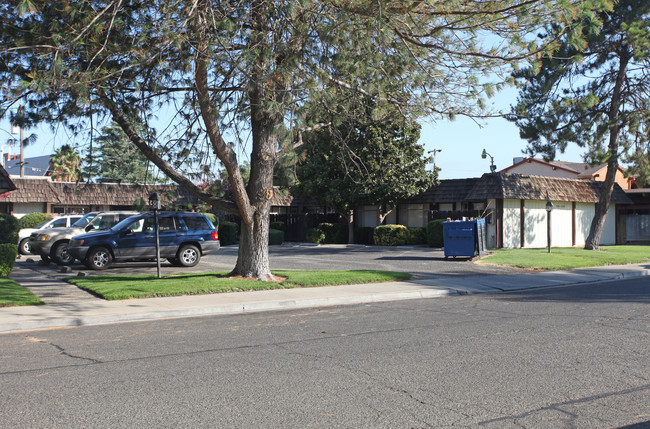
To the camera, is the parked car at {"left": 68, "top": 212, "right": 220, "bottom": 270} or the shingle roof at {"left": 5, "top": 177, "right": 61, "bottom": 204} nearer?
the parked car at {"left": 68, "top": 212, "right": 220, "bottom": 270}

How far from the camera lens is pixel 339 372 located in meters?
6.87

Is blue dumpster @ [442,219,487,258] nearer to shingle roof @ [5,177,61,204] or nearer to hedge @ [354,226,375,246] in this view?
hedge @ [354,226,375,246]

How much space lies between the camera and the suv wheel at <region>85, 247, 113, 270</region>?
763 inches

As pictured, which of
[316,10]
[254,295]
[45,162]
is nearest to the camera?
[316,10]

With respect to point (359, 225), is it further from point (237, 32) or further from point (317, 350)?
point (317, 350)

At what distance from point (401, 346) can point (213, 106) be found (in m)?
8.00

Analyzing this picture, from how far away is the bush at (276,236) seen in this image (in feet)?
122

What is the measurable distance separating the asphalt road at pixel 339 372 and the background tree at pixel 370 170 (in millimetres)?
21355

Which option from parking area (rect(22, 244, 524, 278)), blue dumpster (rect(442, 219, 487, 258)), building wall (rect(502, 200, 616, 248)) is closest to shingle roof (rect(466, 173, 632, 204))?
building wall (rect(502, 200, 616, 248))

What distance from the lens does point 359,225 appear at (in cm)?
3916

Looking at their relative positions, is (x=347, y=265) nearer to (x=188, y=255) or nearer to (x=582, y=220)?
(x=188, y=255)

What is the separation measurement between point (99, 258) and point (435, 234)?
57.8 ft

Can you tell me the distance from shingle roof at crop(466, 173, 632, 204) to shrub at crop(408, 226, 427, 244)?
328 centimetres

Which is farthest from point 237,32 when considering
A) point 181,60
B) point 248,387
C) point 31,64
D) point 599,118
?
point 599,118
